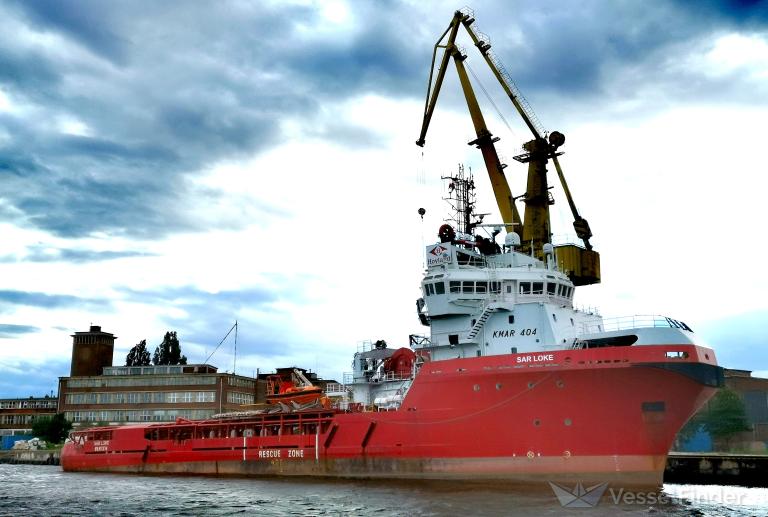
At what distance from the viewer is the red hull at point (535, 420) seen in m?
23.6

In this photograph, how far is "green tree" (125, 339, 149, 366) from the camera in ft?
264


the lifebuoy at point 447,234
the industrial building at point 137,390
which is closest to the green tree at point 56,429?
the industrial building at point 137,390

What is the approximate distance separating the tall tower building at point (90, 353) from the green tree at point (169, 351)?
5.05 meters

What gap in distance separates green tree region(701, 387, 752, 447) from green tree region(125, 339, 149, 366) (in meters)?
60.5

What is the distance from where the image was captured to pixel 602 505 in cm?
2131

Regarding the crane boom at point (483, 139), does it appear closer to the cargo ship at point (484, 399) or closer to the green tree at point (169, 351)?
the cargo ship at point (484, 399)

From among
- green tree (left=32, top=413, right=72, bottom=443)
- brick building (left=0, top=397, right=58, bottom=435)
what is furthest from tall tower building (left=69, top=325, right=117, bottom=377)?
brick building (left=0, top=397, right=58, bottom=435)

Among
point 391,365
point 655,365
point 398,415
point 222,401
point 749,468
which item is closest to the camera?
point 655,365

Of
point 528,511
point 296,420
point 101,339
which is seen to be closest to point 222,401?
point 101,339

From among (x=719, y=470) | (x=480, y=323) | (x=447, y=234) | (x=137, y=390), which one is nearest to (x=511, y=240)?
(x=447, y=234)

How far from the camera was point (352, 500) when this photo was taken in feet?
76.7

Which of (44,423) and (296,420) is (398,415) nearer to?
(296,420)

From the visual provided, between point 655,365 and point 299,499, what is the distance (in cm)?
1328

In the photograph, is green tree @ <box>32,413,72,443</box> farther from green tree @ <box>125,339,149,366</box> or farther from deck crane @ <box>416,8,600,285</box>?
deck crane @ <box>416,8,600,285</box>
